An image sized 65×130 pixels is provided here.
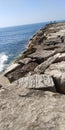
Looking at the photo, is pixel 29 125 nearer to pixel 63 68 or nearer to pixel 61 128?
pixel 61 128

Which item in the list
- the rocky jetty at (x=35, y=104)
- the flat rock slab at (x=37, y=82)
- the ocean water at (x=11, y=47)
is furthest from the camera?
the ocean water at (x=11, y=47)

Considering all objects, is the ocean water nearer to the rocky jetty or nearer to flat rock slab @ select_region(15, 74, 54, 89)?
flat rock slab @ select_region(15, 74, 54, 89)

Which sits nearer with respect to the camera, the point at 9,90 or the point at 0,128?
the point at 0,128

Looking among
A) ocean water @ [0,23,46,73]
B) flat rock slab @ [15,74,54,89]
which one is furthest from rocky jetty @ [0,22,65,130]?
ocean water @ [0,23,46,73]

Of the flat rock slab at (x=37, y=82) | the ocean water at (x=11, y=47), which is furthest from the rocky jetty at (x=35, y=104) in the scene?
the ocean water at (x=11, y=47)

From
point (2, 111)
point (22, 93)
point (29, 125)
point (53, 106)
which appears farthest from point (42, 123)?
point (22, 93)

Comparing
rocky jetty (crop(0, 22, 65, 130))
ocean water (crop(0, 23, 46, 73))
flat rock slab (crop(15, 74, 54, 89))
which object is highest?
flat rock slab (crop(15, 74, 54, 89))

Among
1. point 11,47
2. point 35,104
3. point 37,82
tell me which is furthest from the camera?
point 11,47

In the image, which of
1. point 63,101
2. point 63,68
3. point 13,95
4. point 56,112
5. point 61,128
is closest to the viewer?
point 61,128

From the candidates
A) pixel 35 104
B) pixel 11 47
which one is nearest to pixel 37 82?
pixel 35 104

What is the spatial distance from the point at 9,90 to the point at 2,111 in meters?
0.51

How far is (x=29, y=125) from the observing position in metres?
2.07

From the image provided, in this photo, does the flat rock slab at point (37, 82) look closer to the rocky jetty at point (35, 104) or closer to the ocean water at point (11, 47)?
the rocky jetty at point (35, 104)

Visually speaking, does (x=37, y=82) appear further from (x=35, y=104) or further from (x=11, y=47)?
(x=11, y=47)
